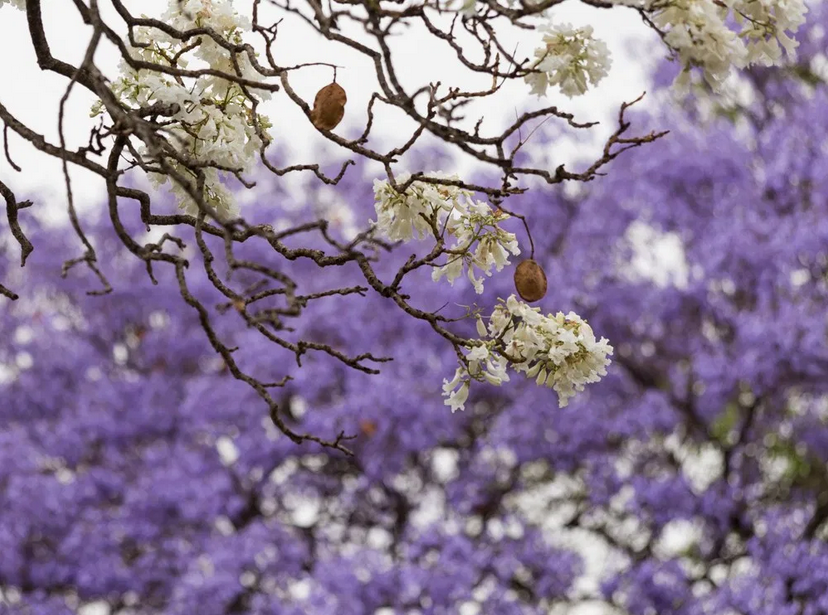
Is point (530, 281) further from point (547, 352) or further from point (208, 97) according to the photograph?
point (208, 97)

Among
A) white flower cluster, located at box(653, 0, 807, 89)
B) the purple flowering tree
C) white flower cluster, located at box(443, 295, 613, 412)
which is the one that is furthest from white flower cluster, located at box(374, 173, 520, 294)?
the purple flowering tree

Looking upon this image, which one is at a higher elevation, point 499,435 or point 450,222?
point 499,435

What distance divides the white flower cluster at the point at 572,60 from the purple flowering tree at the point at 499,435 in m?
8.05

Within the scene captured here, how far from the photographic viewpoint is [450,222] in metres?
3.13

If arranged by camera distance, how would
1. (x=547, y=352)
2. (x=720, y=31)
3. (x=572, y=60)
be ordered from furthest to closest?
1. (x=547, y=352)
2. (x=572, y=60)
3. (x=720, y=31)

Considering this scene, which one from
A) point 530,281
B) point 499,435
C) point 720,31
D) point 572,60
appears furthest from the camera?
point 499,435

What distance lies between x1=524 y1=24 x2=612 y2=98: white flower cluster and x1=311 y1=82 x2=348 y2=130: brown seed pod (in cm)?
47

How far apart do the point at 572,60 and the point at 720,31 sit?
37 centimetres

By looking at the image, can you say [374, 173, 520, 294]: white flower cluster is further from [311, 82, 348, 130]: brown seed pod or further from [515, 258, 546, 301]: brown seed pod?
[311, 82, 348, 130]: brown seed pod

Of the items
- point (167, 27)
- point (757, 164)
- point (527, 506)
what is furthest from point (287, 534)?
point (167, 27)

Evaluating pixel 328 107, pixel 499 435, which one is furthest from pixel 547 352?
pixel 499 435

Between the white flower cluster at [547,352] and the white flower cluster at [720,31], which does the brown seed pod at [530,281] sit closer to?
the white flower cluster at [547,352]

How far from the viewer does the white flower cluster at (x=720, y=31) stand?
262 centimetres

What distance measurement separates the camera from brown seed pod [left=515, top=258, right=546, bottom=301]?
10.1ft
